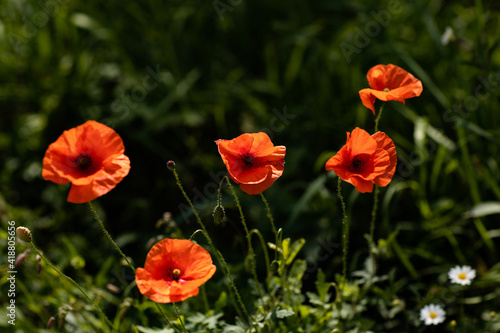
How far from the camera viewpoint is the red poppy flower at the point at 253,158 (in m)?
1.40

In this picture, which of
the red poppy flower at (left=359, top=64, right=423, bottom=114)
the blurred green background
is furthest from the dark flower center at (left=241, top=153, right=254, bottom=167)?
the blurred green background

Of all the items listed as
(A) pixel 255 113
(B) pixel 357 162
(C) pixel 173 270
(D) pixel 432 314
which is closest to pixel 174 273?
(C) pixel 173 270

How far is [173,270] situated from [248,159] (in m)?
0.39

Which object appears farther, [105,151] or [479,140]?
[479,140]

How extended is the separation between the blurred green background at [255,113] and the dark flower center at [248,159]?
2.70ft

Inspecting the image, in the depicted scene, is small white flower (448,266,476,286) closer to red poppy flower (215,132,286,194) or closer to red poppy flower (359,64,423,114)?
red poppy flower (359,64,423,114)

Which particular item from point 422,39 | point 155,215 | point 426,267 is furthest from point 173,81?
point 426,267

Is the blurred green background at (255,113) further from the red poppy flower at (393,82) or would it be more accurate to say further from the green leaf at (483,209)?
the red poppy flower at (393,82)

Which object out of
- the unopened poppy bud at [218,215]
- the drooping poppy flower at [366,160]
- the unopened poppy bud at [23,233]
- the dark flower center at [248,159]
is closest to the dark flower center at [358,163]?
the drooping poppy flower at [366,160]

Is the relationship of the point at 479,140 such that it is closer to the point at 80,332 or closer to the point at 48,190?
the point at 80,332

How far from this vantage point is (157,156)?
10.0ft

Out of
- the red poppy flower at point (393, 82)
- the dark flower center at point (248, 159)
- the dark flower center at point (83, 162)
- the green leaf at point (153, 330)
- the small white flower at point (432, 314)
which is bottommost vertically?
the small white flower at point (432, 314)

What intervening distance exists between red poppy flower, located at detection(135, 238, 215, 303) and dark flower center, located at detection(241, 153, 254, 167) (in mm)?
289

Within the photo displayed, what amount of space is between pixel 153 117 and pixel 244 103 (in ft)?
2.08
